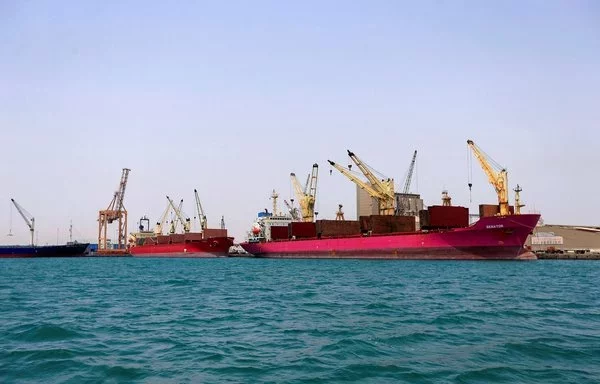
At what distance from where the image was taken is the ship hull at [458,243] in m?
57.7

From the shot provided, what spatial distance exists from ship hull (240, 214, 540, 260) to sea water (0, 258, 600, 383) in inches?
1309

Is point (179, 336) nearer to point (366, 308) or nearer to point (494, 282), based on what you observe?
point (366, 308)

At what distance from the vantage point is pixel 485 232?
5812 centimetres

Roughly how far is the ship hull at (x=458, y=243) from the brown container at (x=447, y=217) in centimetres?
337

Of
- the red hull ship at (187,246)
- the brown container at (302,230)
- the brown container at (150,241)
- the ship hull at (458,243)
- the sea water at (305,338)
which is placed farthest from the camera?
the brown container at (150,241)

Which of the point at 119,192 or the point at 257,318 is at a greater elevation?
the point at 119,192

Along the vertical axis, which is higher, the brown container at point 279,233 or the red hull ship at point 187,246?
the brown container at point 279,233

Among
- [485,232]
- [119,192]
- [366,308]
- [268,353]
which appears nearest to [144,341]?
[268,353]

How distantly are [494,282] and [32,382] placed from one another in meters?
29.7

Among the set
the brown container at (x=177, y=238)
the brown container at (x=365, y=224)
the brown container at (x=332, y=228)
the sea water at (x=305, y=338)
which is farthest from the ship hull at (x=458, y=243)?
the brown container at (x=177, y=238)

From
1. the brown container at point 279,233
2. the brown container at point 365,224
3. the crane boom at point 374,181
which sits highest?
the crane boom at point 374,181

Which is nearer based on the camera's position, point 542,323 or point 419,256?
point 542,323

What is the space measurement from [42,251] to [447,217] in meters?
99.9

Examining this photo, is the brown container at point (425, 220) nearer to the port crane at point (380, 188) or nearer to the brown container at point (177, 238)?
the port crane at point (380, 188)
